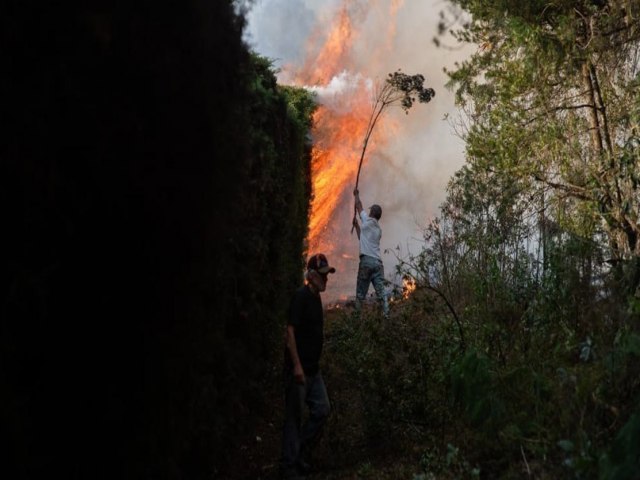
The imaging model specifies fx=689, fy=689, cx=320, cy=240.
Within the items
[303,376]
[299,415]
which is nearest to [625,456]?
[303,376]

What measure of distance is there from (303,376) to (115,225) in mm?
3203

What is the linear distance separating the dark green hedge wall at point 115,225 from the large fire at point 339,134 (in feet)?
49.9

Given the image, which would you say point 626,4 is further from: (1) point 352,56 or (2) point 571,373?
(1) point 352,56

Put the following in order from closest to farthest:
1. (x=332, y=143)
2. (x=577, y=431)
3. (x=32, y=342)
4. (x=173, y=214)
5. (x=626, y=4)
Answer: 1. (x=32, y=342)
2. (x=173, y=214)
3. (x=577, y=431)
4. (x=626, y=4)
5. (x=332, y=143)

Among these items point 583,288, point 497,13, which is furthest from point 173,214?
point 497,13

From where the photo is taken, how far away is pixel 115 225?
3.42 meters

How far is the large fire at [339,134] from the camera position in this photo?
2148 cm

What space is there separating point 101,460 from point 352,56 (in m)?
24.3

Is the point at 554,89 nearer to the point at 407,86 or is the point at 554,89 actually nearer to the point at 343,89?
the point at 407,86

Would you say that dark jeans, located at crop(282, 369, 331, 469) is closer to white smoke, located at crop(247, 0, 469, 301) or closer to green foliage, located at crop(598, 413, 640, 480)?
green foliage, located at crop(598, 413, 640, 480)

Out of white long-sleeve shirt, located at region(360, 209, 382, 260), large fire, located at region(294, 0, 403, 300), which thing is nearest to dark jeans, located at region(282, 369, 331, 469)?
white long-sleeve shirt, located at region(360, 209, 382, 260)

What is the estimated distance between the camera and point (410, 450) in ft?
22.0

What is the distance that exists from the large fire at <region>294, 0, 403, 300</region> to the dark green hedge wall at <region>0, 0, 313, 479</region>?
15198 mm

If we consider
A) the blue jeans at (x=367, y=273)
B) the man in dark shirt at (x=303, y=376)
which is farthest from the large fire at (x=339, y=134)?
the man in dark shirt at (x=303, y=376)
